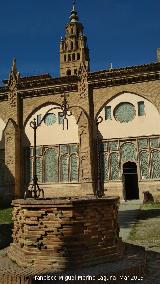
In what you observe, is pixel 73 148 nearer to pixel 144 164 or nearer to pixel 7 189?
pixel 144 164

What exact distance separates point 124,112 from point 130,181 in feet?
19.3

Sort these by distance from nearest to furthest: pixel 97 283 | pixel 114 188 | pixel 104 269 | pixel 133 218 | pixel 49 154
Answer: pixel 97 283 < pixel 104 269 < pixel 133 218 < pixel 114 188 < pixel 49 154

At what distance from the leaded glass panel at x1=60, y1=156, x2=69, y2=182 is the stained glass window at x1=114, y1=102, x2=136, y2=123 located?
556 centimetres

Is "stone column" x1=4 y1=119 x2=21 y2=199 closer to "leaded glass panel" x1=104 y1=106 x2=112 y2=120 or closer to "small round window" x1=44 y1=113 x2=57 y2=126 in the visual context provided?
"small round window" x1=44 y1=113 x2=57 y2=126

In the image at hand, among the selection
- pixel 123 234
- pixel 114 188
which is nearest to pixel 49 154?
pixel 114 188

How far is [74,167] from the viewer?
28141mm

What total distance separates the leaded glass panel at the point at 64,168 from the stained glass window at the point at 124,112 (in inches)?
219

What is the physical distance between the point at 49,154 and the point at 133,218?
13368 mm

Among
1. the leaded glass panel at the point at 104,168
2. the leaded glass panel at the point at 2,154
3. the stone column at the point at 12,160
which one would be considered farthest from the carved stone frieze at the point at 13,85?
the leaded glass panel at the point at 104,168

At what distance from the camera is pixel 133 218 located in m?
17.2

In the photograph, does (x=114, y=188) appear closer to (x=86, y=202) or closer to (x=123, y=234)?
(x=123, y=234)

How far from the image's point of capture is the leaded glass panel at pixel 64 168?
2827 centimetres

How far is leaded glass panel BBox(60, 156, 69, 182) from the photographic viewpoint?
2827cm

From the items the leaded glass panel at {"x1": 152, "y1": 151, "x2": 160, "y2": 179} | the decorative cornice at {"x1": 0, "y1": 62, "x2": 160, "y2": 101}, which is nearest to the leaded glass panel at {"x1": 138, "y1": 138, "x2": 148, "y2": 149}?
the leaded glass panel at {"x1": 152, "y1": 151, "x2": 160, "y2": 179}
